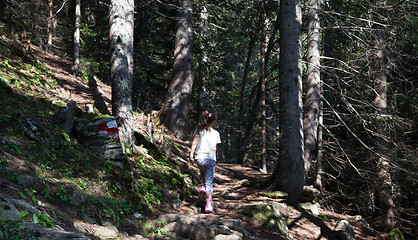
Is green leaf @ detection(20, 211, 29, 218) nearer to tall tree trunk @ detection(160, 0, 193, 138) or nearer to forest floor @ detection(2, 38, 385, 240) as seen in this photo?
forest floor @ detection(2, 38, 385, 240)

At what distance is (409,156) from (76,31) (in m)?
13.0

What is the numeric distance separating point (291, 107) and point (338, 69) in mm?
1695

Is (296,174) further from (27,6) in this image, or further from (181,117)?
(27,6)

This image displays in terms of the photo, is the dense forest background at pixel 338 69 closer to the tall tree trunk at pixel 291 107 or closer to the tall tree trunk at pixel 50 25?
the tall tree trunk at pixel 50 25

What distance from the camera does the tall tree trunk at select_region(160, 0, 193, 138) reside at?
11.4 m

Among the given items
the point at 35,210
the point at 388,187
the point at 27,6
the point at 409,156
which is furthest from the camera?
the point at 27,6

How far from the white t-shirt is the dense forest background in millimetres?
3624

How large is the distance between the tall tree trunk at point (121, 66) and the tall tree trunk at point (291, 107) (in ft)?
12.8

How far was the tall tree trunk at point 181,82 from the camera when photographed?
1141cm

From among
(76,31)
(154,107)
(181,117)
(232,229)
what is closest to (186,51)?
(181,117)

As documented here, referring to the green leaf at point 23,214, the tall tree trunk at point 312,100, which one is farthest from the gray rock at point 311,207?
the green leaf at point 23,214

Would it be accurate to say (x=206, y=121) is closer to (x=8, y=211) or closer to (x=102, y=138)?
(x=102, y=138)

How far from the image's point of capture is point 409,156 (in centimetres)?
902

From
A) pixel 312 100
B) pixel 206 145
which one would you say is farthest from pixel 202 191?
pixel 312 100
